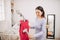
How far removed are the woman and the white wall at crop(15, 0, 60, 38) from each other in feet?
0.27

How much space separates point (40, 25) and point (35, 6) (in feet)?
1.31

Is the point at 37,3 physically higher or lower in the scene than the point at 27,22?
higher

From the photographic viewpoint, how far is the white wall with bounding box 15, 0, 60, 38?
247cm

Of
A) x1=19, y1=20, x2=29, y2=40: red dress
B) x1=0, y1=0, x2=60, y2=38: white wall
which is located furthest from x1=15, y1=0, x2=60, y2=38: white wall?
x1=19, y1=20, x2=29, y2=40: red dress

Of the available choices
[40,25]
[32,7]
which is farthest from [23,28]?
[32,7]

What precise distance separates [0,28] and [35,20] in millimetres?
749

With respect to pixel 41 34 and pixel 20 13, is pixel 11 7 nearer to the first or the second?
pixel 20 13

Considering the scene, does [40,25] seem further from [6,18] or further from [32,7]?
[6,18]

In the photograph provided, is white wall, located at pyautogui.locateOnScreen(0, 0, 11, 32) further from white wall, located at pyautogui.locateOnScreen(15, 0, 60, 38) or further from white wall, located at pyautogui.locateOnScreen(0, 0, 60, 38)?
white wall, located at pyautogui.locateOnScreen(15, 0, 60, 38)

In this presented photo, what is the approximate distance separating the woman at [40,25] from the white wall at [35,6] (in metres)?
0.08

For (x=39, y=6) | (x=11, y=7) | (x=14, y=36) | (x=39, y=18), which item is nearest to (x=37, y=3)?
(x=39, y=6)

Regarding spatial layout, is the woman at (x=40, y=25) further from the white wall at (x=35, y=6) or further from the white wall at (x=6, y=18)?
the white wall at (x=6, y=18)

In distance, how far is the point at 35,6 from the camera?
8.16 feet

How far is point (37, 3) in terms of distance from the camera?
2482mm
